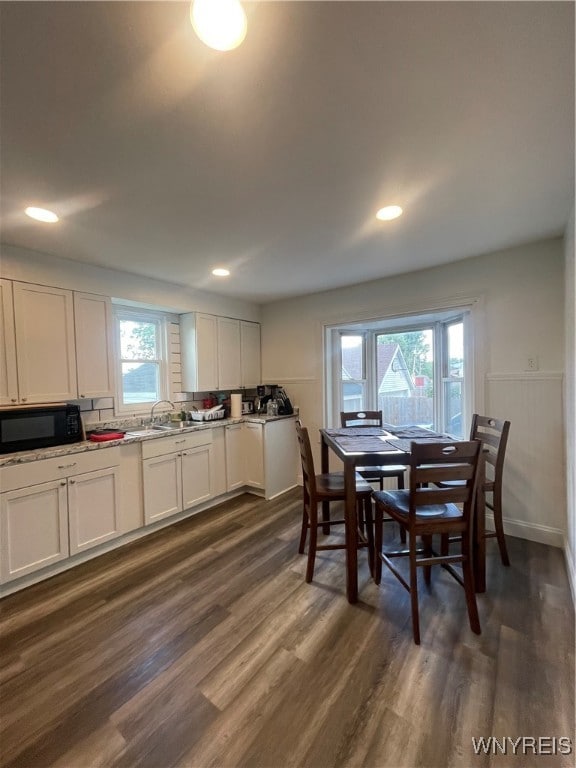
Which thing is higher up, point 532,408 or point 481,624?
point 532,408

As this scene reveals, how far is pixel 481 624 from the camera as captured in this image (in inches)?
67.7

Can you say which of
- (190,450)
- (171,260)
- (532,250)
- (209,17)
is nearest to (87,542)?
(190,450)

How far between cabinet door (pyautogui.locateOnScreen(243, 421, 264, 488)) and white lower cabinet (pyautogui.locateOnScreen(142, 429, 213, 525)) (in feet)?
1.63

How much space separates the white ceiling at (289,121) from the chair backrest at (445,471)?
4.65 ft

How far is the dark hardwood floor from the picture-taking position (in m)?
1.17

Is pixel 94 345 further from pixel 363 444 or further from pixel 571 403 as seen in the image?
pixel 571 403

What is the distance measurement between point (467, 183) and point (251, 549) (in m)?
2.86

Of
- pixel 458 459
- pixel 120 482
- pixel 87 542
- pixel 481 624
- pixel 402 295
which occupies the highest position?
pixel 402 295

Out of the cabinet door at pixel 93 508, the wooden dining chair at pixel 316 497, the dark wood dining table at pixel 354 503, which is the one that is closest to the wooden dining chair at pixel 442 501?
the dark wood dining table at pixel 354 503

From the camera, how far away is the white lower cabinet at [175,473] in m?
2.81

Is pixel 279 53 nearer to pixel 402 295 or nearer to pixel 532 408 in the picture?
pixel 402 295

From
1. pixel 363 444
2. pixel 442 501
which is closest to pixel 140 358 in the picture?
pixel 363 444

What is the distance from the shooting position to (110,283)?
9.45ft

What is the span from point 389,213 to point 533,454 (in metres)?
2.23
